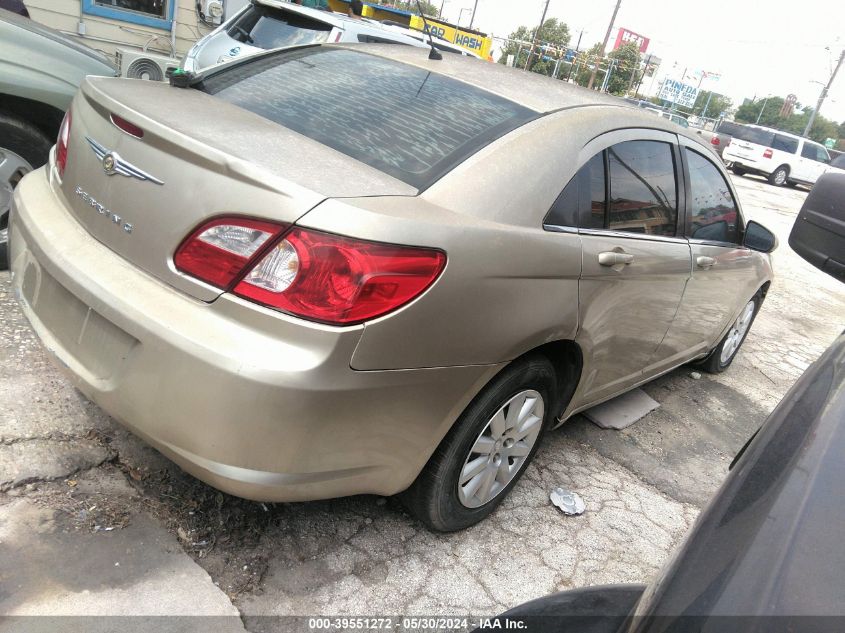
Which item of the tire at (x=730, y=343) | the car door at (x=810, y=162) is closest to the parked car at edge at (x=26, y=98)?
the tire at (x=730, y=343)

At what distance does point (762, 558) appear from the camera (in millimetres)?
941

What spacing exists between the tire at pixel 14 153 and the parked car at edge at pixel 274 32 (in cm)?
298

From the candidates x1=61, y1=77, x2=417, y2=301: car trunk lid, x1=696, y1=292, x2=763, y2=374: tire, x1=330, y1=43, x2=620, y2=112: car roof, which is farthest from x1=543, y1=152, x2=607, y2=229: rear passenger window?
x1=696, y1=292, x2=763, y2=374: tire

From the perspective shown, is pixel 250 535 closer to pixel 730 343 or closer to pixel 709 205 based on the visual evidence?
pixel 709 205

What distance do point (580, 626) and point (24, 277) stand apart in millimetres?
2124

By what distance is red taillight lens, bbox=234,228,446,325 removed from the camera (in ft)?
5.67

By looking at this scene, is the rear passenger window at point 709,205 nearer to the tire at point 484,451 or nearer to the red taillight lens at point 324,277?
the tire at point 484,451

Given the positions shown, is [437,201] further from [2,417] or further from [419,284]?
[2,417]

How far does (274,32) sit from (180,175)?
5208mm

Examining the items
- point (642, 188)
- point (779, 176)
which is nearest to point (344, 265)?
point (642, 188)

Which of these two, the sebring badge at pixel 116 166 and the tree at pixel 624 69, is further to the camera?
the tree at pixel 624 69

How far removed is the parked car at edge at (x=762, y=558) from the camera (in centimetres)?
89

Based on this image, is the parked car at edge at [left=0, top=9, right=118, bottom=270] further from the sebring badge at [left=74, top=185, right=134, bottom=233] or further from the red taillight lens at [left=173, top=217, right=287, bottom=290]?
the red taillight lens at [left=173, top=217, right=287, bottom=290]

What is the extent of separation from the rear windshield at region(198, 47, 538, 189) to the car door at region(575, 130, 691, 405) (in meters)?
0.48
